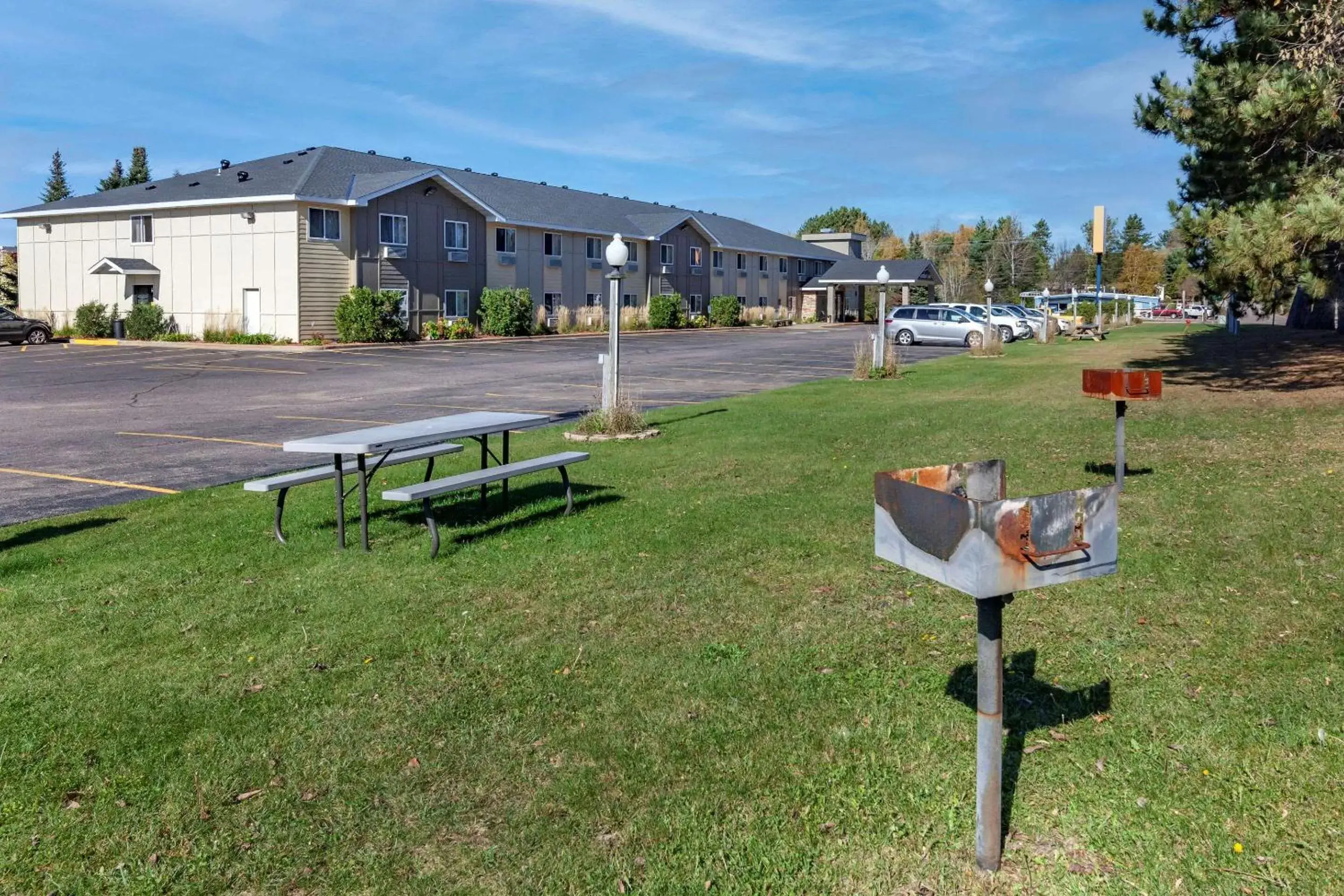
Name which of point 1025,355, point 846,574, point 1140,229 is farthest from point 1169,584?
point 1140,229

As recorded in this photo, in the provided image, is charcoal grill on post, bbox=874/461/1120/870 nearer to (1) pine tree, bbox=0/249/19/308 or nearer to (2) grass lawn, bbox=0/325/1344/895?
(2) grass lawn, bbox=0/325/1344/895

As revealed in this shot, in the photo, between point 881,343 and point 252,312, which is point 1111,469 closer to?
point 881,343

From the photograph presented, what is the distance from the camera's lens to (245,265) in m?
39.1

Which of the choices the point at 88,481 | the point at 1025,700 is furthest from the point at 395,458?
the point at 1025,700

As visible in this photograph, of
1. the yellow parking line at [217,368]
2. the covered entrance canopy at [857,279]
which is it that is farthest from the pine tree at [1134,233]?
the yellow parking line at [217,368]

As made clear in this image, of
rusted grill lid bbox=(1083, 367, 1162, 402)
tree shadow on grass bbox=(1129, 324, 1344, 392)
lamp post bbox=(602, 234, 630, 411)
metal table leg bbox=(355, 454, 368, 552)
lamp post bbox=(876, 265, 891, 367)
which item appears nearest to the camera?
metal table leg bbox=(355, 454, 368, 552)

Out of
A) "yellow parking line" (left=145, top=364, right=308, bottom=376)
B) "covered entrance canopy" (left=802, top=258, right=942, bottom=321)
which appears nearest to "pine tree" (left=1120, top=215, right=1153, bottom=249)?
"covered entrance canopy" (left=802, top=258, right=942, bottom=321)

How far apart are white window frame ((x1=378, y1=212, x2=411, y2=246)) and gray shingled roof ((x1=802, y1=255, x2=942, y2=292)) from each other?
3601 cm

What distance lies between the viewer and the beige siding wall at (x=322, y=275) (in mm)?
37906

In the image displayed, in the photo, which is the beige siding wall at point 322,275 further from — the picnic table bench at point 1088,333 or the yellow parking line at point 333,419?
the picnic table bench at point 1088,333

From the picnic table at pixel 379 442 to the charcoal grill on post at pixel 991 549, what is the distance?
4.51m

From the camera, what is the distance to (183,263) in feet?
133

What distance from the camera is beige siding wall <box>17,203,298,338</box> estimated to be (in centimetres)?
3822

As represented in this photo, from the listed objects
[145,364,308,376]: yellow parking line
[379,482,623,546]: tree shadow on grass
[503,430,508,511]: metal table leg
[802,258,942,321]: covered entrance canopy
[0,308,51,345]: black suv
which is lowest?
[379,482,623,546]: tree shadow on grass
